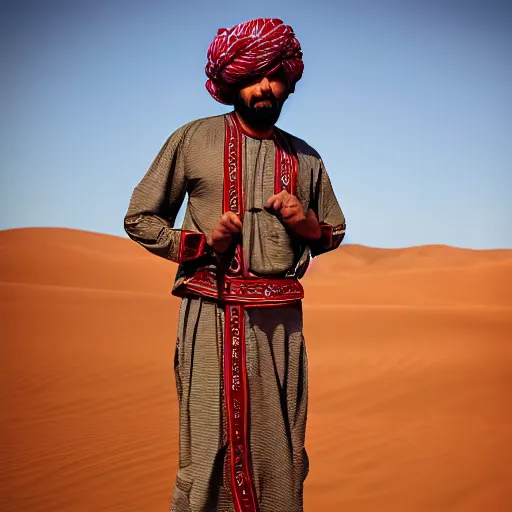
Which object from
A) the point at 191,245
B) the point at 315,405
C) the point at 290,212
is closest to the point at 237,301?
the point at 191,245

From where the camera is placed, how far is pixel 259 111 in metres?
3.57

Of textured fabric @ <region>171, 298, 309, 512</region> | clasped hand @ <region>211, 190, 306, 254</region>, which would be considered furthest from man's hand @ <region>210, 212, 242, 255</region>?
textured fabric @ <region>171, 298, 309, 512</region>

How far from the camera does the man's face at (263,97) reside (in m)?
3.53

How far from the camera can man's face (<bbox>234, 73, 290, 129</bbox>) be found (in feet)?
11.6

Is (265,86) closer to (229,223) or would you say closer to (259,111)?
(259,111)

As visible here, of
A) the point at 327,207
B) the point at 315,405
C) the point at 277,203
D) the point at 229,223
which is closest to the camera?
the point at 229,223

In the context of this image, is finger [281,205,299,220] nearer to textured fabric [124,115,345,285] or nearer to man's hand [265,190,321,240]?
man's hand [265,190,321,240]

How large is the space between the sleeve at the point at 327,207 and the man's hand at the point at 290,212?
27cm

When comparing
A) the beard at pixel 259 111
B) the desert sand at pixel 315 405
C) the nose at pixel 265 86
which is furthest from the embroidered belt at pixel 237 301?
the desert sand at pixel 315 405

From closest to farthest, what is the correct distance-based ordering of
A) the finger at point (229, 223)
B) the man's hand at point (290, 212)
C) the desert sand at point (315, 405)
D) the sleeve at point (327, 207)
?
the finger at point (229, 223), the man's hand at point (290, 212), the sleeve at point (327, 207), the desert sand at point (315, 405)

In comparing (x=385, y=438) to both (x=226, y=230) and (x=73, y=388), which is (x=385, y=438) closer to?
(x=73, y=388)

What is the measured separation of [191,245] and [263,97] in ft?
2.10

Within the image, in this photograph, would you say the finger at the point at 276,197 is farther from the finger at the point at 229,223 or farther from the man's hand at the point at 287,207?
the finger at the point at 229,223

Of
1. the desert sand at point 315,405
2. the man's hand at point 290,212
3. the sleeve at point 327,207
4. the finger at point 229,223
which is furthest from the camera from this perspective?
the desert sand at point 315,405
